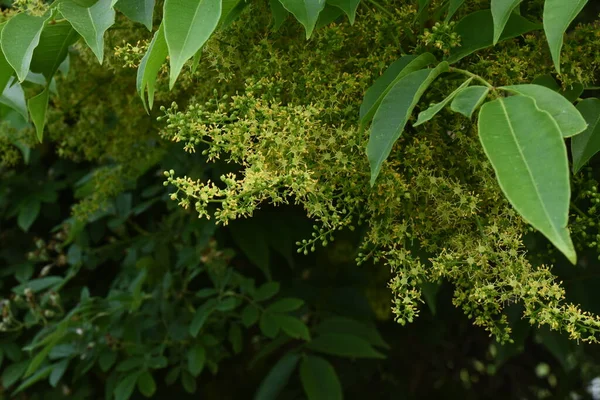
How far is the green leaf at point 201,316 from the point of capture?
1726 mm

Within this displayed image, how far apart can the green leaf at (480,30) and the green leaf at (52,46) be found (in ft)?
1.68

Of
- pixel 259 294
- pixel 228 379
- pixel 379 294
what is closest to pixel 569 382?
pixel 379 294

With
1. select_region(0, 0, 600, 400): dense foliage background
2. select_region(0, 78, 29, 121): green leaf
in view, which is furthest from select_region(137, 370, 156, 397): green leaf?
select_region(0, 78, 29, 121): green leaf

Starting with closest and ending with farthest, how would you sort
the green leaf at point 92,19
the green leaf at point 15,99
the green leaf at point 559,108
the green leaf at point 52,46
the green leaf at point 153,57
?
the green leaf at point 559,108 < the green leaf at point 153,57 < the green leaf at point 92,19 < the green leaf at point 52,46 < the green leaf at point 15,99

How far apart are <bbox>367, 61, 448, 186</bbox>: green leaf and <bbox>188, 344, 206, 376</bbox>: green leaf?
1.10m

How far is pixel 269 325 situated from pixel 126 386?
1.16 ft

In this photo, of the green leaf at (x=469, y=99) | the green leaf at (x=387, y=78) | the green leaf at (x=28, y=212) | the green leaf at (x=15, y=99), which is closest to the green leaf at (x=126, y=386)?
the green leaf at (x=28, y=212)

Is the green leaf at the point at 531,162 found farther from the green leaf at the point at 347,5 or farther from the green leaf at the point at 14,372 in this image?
the green leaf at the point at 14,372

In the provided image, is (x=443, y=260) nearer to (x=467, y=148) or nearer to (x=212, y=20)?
(x=467, y=148)

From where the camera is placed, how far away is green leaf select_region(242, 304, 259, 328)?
1.75 meters

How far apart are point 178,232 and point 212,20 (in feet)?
4.39

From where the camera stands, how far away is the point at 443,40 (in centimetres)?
92

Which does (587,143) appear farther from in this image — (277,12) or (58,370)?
(58,370)

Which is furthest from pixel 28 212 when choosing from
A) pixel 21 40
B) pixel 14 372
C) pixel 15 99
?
pixel 21 40
